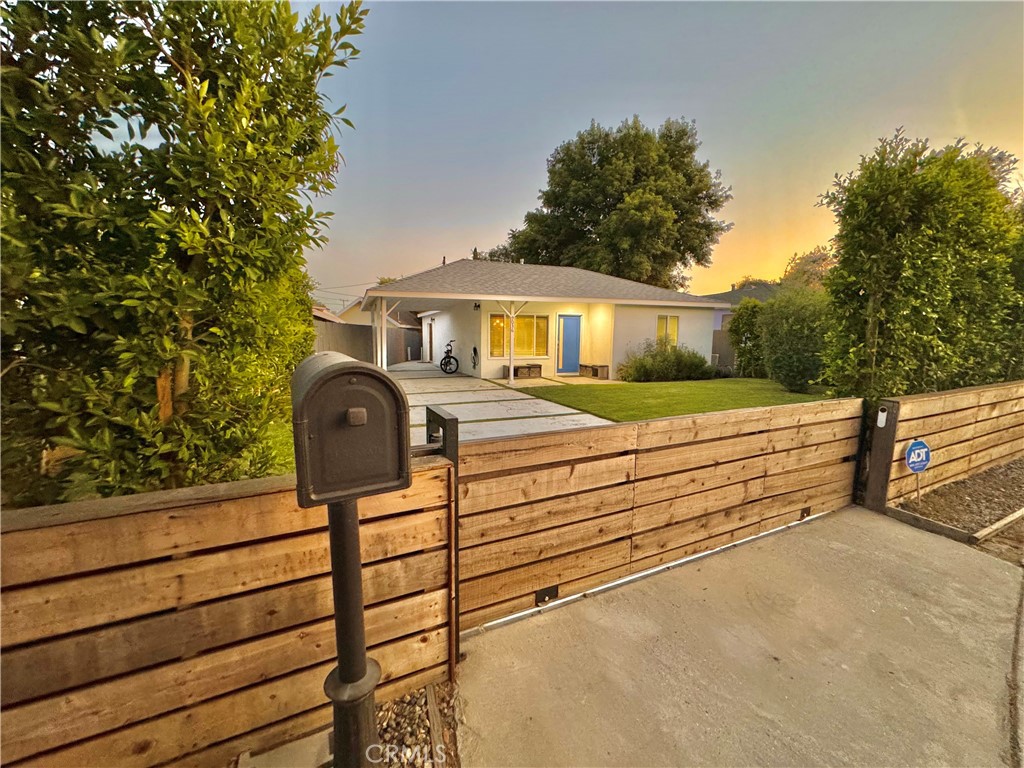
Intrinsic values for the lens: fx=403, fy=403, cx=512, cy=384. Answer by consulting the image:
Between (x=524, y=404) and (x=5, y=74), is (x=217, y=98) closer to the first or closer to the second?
(x=5, y=74)

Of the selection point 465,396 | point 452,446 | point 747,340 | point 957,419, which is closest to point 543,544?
point 452,446

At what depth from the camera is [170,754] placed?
1462 millimetres

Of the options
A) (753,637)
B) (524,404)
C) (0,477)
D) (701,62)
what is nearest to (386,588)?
(0,477)

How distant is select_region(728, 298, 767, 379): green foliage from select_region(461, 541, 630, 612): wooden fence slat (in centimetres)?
1369

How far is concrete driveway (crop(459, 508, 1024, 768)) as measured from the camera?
170 centimetres

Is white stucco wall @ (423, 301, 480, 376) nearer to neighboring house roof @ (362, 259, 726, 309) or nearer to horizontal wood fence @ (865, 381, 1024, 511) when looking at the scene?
neighboring house roof @ (362, 259, 726, 309)

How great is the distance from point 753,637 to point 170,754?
9.13 ft

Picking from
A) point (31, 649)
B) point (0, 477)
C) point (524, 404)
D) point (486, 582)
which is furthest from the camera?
point (524, 404)

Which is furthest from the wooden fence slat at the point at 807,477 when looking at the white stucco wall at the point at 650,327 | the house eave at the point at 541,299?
the white stucco wall at the point at 650,327

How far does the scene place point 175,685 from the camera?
143 centimetres

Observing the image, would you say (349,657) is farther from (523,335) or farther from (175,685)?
(523,335)

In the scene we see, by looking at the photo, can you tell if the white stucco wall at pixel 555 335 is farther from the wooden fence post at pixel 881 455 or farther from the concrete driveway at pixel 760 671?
the concrete driveway at pixel 760 671

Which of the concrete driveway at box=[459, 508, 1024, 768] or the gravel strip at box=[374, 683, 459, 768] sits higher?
the gravel strip at box=[374, 683, 459, 768]

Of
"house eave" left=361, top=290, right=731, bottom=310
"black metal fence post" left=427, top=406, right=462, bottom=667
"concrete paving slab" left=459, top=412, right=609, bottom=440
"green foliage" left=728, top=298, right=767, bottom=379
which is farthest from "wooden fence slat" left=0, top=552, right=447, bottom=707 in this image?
"green foliage" left=728, top=298, right=767, bottom=379
